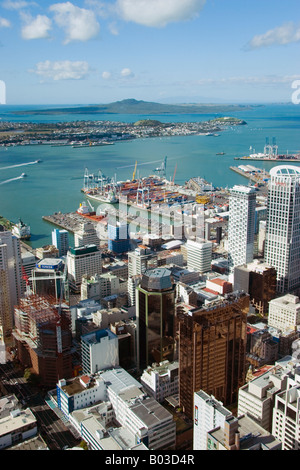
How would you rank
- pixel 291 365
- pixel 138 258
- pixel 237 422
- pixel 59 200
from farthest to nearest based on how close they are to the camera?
pixel 59 200, pixel 138 258, pixel 291 365, pixel 237 422

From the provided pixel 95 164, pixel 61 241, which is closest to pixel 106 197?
pixel 61 241

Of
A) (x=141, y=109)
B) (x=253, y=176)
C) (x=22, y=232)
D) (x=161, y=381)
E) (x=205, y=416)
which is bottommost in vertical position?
(x=161, y=381)

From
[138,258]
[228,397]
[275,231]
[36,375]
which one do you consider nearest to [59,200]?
[138,258]

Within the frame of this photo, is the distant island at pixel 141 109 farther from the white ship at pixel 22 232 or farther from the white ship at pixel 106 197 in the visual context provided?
the white ship at pixel 22 232

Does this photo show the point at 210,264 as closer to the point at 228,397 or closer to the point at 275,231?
the point at 275,231

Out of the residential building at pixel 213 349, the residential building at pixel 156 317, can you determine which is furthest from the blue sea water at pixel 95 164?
the residential building at pixel 213 349

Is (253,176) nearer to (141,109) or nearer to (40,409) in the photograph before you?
(40,409)

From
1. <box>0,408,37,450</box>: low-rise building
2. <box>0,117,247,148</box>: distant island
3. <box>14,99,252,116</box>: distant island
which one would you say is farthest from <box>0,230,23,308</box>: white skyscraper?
<box>14,99,252,116</box>: distant island
